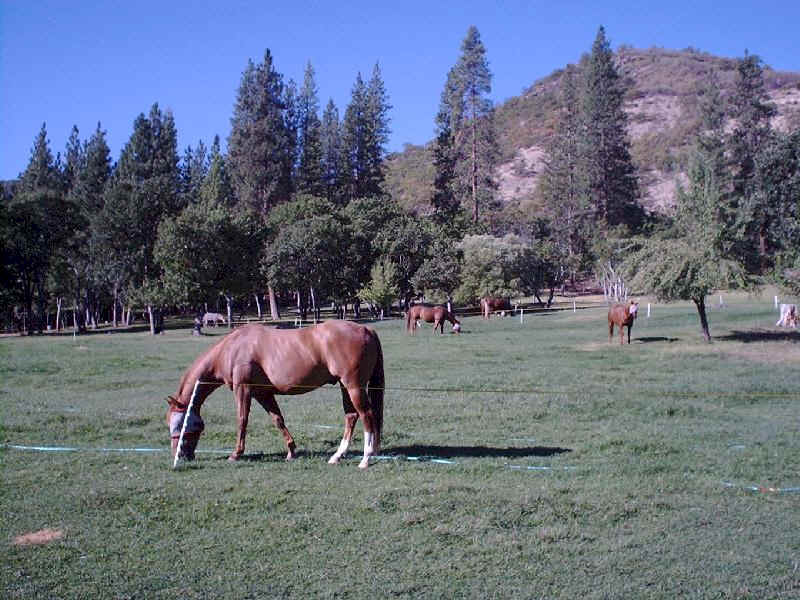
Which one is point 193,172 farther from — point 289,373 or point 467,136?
point 289,373

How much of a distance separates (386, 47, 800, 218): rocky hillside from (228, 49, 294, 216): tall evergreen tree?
31.1 m

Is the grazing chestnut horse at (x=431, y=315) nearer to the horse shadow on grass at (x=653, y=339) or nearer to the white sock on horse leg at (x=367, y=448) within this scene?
the horse shadow on grass at (x=653, y=339)

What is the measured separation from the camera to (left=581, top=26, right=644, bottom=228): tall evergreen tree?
74125mm

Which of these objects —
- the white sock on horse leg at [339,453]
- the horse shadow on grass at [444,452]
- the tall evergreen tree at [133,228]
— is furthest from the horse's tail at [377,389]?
the tall evergreen tree at [133,228]

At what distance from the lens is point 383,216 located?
63125 mm

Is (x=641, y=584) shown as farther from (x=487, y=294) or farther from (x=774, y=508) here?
(x=487, y=294)

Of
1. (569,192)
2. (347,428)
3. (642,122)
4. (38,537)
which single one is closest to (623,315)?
(347,428)

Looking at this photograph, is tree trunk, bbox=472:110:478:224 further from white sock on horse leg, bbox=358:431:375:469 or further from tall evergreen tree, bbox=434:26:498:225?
white sock on horse leg, bbox=358:431:375:469

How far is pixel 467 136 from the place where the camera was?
75750 millimetres

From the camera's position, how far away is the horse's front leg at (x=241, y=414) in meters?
9.99

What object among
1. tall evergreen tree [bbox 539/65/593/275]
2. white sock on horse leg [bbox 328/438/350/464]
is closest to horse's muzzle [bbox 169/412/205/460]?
white sock on horse leg [bbox 328/438/350/464]

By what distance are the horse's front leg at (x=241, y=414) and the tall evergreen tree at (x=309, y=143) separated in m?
60.8

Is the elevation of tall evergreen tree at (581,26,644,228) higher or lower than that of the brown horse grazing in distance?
higher

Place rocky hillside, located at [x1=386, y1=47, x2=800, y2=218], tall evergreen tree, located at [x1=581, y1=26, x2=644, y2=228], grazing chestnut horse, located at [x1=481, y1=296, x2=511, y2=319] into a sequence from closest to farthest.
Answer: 1. grazing chestnut horse, located at [x1=481, y1=296, x2=511, y2=319]
2. tall evergreen tree, located at [x1=581, y1=26, x2=644, y2=228]
3. rocky hillside, located at [x1=386, y1=47, x2=800, y2=218]
